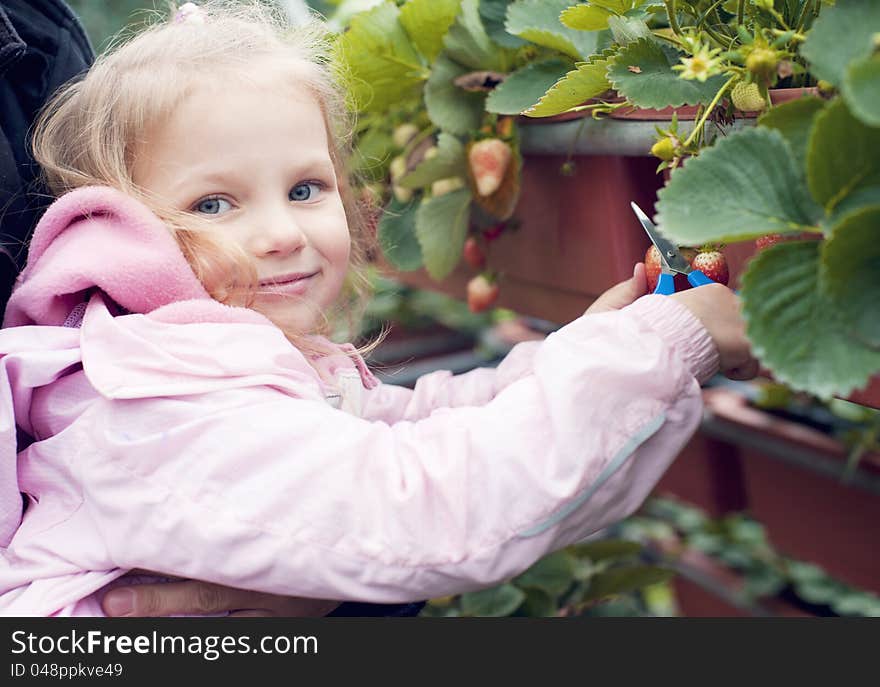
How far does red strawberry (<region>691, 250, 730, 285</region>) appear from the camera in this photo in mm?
654

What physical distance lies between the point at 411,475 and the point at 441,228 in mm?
416

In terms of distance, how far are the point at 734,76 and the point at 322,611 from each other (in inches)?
21.5

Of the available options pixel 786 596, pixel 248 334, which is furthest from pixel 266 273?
pixel 786 596

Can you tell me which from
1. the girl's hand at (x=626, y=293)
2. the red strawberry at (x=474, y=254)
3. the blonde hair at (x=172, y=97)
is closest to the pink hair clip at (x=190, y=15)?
the blonde hair at (x=172, y=97)

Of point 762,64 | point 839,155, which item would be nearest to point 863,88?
point 839,155

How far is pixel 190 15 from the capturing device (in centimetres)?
90

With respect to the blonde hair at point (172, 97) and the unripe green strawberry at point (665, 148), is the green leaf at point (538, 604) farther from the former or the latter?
the unripe green strawberry at point (665, 148)

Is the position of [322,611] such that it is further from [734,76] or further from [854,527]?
[854,527]

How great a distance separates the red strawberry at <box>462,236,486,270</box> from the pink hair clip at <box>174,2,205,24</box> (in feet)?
1.21

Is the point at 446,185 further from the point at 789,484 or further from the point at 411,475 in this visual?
the point at 789,484

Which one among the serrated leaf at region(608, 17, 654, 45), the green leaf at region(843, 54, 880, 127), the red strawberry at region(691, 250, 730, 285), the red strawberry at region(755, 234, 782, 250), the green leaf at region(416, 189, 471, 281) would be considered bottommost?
the green leaf at region(416, 189, 471, 281)

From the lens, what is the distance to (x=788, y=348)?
1.50ft

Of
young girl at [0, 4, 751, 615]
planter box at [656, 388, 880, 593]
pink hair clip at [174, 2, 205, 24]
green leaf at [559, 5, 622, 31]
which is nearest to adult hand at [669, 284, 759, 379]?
young girl at [0, 4, 751, 615]

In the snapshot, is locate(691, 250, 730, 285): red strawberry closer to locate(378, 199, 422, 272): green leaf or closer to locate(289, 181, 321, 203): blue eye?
locate(289, 181, 321, 203): blue eye
